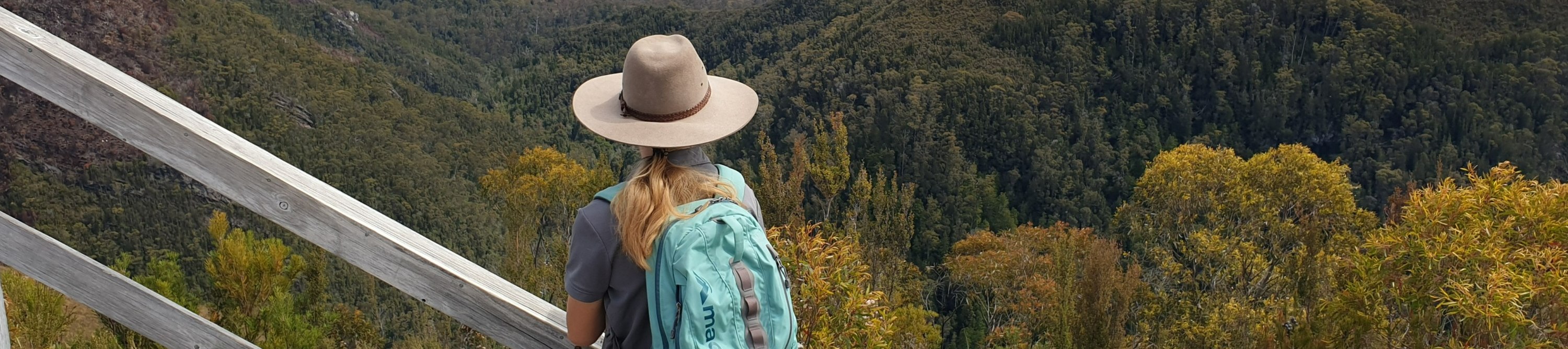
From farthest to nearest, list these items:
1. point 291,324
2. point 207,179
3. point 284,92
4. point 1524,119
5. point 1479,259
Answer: point 284,92 → point 1524,119 → point 1479,259 → point 291,324 → point 207,179

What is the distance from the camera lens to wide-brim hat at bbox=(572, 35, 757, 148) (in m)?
1.51

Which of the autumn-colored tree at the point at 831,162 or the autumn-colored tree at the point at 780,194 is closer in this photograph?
the autumn-colored tree at the point at 780,194

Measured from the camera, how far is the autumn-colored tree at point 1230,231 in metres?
13.0

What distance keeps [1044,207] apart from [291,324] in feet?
173

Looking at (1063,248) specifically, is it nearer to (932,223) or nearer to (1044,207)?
(932,223)

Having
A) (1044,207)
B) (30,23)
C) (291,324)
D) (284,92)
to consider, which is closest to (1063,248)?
(291,324)

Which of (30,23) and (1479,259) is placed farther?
(1479,259)

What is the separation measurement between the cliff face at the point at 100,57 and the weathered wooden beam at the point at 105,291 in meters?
53.8

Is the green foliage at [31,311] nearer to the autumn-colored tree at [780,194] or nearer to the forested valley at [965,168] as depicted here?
the forested valley at [965,168]

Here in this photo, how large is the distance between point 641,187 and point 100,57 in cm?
5814

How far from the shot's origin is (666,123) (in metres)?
1.54

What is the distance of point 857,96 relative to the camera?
64500mm

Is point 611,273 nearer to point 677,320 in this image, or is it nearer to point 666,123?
point 677,320

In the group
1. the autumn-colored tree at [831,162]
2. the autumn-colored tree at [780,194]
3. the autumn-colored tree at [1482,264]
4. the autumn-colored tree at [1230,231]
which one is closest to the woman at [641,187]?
the autumn-colored tree at [1482,264]
